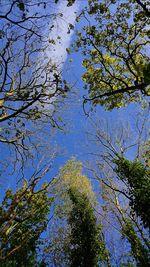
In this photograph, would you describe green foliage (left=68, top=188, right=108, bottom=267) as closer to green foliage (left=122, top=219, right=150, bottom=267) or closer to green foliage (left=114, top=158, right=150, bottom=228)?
green foliage (left=122, top=219, right=150, bottom=267)

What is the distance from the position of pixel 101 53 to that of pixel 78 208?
10785 millimetres

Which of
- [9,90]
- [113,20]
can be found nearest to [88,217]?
[9,90]

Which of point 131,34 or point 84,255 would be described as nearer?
point 131,34

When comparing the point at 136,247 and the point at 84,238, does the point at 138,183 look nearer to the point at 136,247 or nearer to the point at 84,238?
the point at 136,247

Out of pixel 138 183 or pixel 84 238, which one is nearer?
pixel 138 183

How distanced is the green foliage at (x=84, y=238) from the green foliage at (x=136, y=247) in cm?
216

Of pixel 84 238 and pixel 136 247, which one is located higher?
pixel 84 238

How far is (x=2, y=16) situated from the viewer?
6.74 metres

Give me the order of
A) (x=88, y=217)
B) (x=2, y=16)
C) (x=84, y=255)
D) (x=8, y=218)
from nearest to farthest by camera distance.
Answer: (x=8, y=218)
(x=2, y=16)
(x=84, y=255)
(x=88, y=217)

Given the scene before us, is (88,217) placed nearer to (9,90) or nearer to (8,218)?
(9,90)

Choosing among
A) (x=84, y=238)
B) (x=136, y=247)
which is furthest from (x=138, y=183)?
(x=84, y=238)

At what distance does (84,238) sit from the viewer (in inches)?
673

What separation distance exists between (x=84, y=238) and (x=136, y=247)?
3.62 meters

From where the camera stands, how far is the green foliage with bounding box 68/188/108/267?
1647cm
